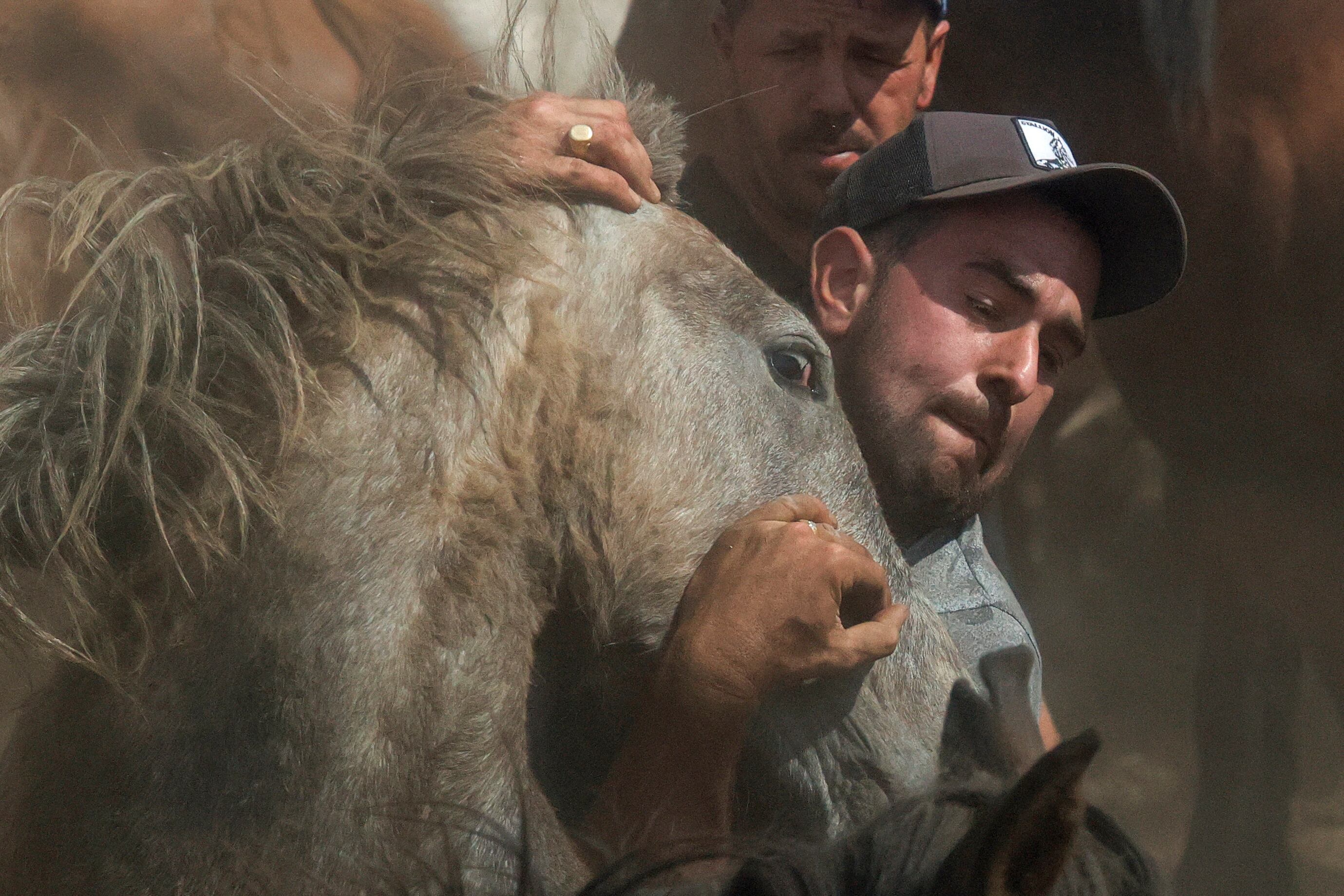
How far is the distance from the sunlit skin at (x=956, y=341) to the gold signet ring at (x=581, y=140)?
0.31 meters

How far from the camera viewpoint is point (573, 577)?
808mm

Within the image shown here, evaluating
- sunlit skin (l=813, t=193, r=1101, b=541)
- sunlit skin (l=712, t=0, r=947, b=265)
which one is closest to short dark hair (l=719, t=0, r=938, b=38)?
sunlit skin (l=712, t=0, r=947, b=265)

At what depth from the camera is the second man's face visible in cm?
124

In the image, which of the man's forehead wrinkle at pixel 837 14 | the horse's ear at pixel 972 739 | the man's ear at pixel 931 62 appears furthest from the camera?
the man's ear at pixel 931 62

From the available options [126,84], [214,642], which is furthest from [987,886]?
[126,84]

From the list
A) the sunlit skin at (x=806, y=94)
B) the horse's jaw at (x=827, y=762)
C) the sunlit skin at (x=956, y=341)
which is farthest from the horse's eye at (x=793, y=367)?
the sunlit skin at (x=806, y=94)

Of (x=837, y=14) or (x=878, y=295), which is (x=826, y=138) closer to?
(x=837, y=14)

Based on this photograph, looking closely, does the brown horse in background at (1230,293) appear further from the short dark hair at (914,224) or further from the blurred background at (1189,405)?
the short dark hair at (914,224)

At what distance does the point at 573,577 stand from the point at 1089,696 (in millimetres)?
973

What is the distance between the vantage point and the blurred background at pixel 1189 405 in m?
1.31

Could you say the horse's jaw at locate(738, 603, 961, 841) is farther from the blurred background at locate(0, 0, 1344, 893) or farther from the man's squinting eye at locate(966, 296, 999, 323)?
the blurred background at locate(0, 0, 1344, 893)

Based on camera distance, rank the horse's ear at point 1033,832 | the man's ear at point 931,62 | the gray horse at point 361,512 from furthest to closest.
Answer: the man's ear at point 931,62 → the gray horse at point 361,512 → the horse's ear at point 1033,832

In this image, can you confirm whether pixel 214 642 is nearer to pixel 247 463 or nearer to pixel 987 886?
pixel 247 463

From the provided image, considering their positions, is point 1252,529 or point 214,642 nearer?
point 214,642
